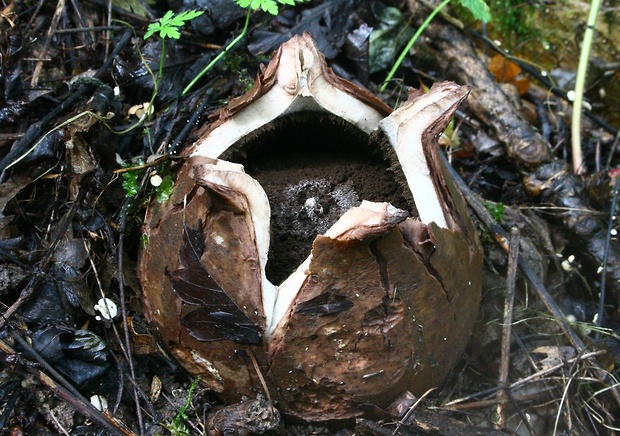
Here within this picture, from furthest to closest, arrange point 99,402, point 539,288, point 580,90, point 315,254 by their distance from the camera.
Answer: point 580,90 → point 539,288 → point 99,402 → point 315,254

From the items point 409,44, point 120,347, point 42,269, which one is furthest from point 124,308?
point 409,44

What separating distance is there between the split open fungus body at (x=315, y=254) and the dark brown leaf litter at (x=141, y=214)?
3 cm

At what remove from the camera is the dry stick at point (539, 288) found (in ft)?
6.32

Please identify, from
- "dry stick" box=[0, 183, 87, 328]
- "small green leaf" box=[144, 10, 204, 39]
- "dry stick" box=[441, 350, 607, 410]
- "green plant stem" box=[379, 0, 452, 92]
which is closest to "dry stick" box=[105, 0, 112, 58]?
"small green leaf" box=[144, 10, 204, 39]

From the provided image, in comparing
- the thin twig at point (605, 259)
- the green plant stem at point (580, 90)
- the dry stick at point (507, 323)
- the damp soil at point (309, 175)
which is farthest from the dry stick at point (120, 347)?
the green plant stem at point (580, 90)

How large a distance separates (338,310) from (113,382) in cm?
72

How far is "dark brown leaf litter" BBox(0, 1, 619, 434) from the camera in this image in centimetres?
166

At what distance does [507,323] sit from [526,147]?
2.84ft

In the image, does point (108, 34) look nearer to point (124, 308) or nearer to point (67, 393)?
point (124, 308)

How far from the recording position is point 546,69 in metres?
2.91

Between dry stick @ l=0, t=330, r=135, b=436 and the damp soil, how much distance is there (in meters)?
0.56

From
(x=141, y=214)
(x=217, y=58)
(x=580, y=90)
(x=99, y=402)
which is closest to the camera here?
(x=99, y=402)

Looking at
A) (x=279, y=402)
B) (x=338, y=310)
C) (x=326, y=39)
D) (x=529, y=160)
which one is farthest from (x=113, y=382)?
(x=529, y=160)

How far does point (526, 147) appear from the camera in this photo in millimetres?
2447
